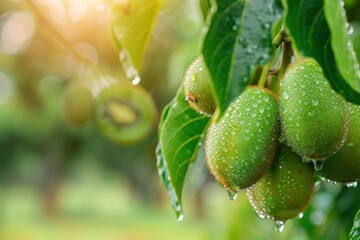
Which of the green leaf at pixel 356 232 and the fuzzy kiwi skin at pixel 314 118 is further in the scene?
the green leaf at pixel 356 232

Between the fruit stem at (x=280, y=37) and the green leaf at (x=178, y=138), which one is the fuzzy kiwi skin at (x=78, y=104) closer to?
the green leaf at (x=178, y=138)

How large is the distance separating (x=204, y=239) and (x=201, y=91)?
1.47 m

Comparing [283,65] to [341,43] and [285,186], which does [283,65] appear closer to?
[285,186]

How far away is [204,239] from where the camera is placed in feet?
7.79

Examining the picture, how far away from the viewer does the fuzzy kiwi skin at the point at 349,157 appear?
94cm

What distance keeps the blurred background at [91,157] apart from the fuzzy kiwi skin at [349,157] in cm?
30

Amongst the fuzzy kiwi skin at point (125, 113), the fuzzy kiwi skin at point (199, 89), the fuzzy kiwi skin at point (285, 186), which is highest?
the fuzzy kiwi skin at point (199, 89)

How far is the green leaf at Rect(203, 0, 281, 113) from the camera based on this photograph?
2.42 feet

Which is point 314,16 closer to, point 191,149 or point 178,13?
point 191,149

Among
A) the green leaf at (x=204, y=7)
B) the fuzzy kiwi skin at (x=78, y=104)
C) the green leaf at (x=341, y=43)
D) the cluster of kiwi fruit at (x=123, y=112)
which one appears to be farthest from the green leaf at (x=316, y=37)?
the fuzzy kiwi skin at (x=78, y=104)

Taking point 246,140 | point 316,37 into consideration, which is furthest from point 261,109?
point 316,37

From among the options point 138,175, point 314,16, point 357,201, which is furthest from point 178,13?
point 138,175

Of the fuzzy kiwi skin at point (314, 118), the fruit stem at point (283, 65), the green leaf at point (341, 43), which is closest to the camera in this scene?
the green leaf at point (341, 43)

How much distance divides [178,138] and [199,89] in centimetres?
13
